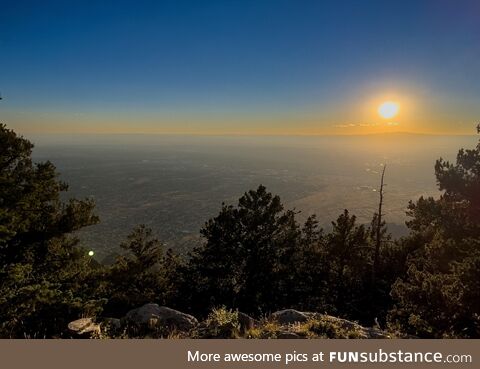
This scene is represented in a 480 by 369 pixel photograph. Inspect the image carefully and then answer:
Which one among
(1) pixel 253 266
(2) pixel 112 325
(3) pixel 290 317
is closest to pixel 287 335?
(3) pixel 290 317

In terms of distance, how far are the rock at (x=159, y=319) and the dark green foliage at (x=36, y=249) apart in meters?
2.56

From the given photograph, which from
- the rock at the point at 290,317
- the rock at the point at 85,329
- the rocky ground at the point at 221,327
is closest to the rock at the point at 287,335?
the rocky ground at the point at 221,327

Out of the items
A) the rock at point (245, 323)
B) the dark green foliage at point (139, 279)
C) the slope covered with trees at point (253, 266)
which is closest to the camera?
the rock at point (245, 323)

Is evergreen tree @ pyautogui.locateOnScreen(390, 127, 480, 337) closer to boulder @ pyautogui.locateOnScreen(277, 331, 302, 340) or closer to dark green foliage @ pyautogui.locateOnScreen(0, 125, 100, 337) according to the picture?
boulder @ pyautogui.locateOnScreen(277, 331, 302, 340)

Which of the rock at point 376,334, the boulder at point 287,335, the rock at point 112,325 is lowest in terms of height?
the rock at point 112,325

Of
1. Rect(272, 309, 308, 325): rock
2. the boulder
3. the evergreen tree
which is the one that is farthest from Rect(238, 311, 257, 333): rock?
the evergreen tree

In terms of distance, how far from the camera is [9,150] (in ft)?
41.8

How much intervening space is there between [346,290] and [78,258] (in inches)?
706

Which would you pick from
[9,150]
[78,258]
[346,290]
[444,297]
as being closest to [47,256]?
[78,258]

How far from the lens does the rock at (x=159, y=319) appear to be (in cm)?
861

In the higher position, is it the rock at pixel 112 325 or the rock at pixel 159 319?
the rock at pixel 159 319

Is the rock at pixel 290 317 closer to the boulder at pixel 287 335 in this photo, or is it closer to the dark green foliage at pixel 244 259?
the boulder at pixel 287 335

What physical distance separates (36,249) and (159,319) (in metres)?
8.56

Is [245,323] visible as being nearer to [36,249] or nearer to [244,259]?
[36,249]
